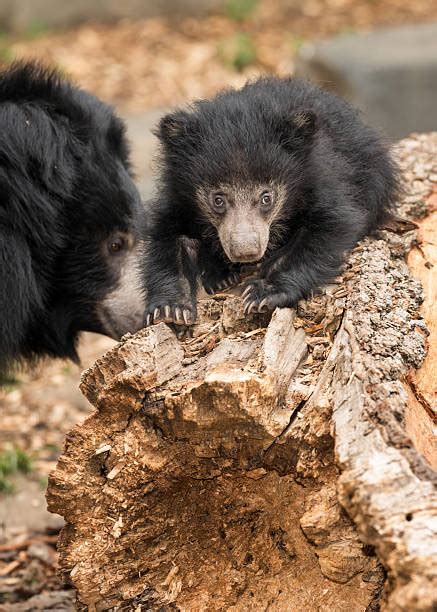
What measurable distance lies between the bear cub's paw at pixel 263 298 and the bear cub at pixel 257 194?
85 millimetres

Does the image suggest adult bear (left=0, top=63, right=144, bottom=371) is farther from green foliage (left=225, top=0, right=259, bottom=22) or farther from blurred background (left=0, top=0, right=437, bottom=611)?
green foliage (left=225, top=0, right=259, bottom=22)

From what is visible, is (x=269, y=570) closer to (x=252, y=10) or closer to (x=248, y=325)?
(x=248, y=325)

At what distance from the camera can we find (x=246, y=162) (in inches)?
160

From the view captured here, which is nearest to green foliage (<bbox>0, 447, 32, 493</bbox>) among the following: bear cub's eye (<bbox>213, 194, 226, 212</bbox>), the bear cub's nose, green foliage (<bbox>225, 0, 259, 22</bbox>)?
bear cub's eye (<bbox>213, 194, 226, 212</bbox>)

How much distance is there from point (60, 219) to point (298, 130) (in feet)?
4.00

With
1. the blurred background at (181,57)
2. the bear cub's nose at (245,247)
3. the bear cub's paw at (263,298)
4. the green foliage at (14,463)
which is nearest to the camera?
the bear cub's paw at (263,298)

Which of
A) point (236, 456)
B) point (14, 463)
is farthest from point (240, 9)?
point (236, 456)

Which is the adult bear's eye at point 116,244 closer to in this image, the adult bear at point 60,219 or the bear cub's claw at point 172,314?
the adult bear at point 60,219

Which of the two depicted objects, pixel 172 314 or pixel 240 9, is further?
pixel 240 9

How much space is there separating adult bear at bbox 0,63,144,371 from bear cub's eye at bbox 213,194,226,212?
0.66 m

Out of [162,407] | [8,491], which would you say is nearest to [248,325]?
[162,407]

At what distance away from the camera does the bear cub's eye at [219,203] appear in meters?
4.09

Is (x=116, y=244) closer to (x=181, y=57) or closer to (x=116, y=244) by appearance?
(x=116, y=244)

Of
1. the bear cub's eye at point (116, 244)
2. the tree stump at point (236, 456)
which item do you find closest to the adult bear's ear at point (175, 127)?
the bear cub's eye at point (116, 244)
